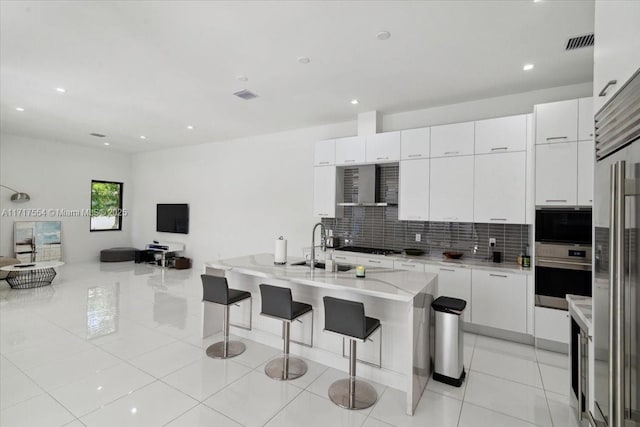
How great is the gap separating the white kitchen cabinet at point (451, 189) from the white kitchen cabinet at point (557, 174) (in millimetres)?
747


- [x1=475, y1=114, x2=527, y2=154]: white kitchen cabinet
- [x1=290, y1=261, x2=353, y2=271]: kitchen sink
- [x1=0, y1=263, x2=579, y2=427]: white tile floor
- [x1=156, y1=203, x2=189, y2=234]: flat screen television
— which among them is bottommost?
[x1=0, y1=263, x2=579, y2=427]: white tile floor

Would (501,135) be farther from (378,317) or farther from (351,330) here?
(351,330)

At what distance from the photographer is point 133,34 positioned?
2.94 m


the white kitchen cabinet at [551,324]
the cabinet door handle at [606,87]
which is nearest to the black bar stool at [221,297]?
the cabinet door handle at [606,87]

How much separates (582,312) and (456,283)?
2.02 meters

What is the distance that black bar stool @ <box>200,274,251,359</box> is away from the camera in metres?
3.09

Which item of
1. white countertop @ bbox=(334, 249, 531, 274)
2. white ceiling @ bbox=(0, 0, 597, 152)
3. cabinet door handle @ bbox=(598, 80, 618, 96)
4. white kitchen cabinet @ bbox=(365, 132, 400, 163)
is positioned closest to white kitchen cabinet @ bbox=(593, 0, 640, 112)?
cabinet door handle @ bbox=(598, 80, 618, 96)

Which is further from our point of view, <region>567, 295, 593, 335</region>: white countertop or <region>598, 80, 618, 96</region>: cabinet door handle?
<region>567, 295, 593, 335</region>: white countertop

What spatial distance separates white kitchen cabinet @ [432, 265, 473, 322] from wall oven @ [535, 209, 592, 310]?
2.38 feet

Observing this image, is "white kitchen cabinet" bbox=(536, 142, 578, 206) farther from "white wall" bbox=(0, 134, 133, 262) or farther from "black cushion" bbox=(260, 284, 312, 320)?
"white wall" bbox=(0, 134, 133, 262)

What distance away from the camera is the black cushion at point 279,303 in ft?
8.86

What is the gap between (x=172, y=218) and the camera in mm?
8250

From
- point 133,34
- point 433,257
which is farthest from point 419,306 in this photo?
point 133,34

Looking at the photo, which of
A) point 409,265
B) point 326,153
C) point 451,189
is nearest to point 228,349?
point 409,265
